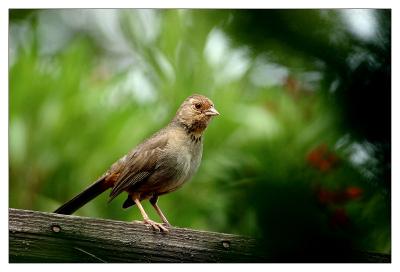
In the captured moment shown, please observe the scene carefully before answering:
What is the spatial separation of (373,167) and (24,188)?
1578mm

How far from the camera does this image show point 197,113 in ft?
10.8

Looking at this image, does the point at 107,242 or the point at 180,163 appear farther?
the point at 180,163

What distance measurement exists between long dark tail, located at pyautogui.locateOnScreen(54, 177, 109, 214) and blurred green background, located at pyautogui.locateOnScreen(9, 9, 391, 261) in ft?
0.14

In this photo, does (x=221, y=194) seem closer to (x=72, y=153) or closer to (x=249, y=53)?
(x=72, y=153)

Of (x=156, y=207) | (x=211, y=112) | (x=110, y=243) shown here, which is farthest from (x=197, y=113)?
(x=110, y=243)

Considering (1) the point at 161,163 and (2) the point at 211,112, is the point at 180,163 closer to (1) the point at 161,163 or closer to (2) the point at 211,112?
(1) the point at 161,163

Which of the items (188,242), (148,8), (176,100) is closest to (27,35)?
(148,8)

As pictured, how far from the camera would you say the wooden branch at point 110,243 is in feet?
9.04

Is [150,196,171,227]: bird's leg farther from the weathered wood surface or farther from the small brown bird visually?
the weathered wood surface

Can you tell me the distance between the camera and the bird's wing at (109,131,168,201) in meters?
3.26

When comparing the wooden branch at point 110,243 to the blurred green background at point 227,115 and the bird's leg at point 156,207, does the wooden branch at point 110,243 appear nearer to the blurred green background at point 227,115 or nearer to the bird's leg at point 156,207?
the blurred green background at point 227,115

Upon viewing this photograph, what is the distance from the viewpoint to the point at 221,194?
3.30 meters

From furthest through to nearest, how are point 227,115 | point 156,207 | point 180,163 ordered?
1. point 227,115
2. point 156,207
3. point 180,163

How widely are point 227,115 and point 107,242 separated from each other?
36.4 inches
